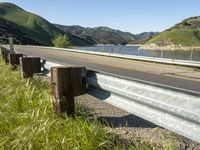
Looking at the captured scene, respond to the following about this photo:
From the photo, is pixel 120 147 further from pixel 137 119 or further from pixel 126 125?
pixel 137 119

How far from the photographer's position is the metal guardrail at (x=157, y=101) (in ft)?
9.67

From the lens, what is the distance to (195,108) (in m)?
2.87

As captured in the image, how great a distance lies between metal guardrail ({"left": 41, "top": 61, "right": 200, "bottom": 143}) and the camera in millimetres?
2947

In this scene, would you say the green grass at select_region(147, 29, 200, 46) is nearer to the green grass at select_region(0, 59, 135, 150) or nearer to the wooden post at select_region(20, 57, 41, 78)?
the wooden post at select_region(20, 57, 41, 78)

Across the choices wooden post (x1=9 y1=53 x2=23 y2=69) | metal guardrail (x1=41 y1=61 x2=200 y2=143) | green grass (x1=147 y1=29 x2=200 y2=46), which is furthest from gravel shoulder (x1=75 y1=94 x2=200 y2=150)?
green grass (x1=147 y1=29 x2=200 y2=46)

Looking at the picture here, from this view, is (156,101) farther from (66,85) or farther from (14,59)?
(14,59)

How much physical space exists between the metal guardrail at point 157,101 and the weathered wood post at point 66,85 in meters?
0.31

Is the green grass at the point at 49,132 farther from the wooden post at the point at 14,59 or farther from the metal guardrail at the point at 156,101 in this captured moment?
the wooden post at the point at 14,59

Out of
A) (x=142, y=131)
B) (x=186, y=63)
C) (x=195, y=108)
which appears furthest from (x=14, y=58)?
(x=186, y=63)

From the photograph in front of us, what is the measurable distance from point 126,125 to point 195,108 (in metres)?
2.05

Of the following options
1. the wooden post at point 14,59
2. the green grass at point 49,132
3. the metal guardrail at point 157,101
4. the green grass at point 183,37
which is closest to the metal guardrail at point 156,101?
the metal guardrail at point 157,101

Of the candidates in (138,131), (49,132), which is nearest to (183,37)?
(138,131)

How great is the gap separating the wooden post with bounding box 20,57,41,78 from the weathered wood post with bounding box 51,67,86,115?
2.87 meters

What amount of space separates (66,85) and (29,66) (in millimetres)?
3060
